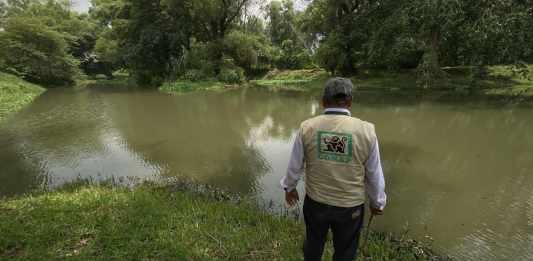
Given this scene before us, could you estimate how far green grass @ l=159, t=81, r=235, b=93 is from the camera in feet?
74.0

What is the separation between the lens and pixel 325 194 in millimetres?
2264

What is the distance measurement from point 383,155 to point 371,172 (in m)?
5.41

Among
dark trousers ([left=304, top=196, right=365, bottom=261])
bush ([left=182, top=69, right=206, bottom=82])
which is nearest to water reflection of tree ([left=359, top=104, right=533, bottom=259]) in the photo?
dark trousers ([left=304, top=196, right=365, bottom=261])

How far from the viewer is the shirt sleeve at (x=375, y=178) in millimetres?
2184

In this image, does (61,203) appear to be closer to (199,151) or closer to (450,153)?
(199,151)

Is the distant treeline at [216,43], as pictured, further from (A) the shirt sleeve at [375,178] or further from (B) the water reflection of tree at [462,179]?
(A) the shirt sleeve at [375,178]

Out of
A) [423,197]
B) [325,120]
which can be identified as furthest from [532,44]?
[325,120]

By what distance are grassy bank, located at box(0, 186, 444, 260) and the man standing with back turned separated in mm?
1043

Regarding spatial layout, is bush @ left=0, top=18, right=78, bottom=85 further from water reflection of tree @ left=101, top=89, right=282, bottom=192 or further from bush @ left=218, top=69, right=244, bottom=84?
water reflection of tree @ left=101, top=89, right=282, bottom=192

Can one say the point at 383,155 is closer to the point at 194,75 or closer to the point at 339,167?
the point at 339,167

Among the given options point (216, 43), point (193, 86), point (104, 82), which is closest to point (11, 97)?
point (193, 86)

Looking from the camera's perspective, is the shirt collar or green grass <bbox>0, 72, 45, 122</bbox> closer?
the shirt collar

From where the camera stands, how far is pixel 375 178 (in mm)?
2242

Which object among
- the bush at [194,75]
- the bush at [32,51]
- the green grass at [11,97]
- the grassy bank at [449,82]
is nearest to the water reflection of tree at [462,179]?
the grassy bank at [449,82]
